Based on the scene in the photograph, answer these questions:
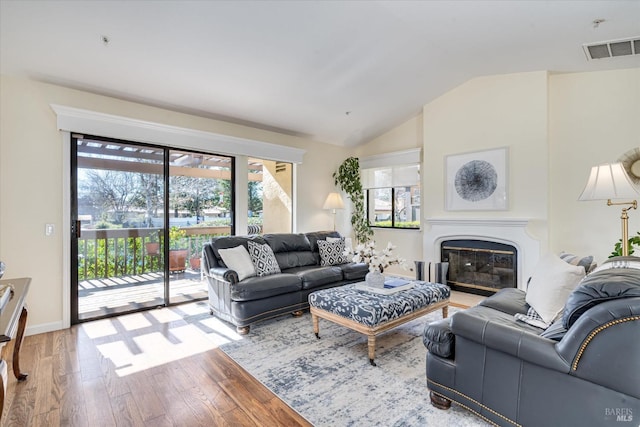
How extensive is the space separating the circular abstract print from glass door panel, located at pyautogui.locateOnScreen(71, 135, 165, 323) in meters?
4.41

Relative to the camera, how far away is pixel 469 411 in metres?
1.91

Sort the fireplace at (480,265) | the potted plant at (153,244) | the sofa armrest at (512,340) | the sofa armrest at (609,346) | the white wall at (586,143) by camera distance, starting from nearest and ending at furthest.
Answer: the sofa armrest at (609,346) → the sofa armrest at (512,340) → the white wall at (586,143) → the potted plant at (153,244) → the fireplace at (480,265)

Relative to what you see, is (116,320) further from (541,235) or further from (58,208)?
(541,235)

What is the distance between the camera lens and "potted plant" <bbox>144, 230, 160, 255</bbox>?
4.09 meters

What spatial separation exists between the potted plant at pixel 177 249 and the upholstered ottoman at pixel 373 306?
7.38 feet

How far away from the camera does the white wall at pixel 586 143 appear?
149 inches

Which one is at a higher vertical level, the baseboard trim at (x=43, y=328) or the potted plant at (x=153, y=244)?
the potted plant at (x=153, y=244)

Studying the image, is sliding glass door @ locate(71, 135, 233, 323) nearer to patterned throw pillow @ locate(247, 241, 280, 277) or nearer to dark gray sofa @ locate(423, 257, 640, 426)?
patterned throw pillow @ locate(247, 241, 280, 277)

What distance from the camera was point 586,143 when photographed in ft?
13.2

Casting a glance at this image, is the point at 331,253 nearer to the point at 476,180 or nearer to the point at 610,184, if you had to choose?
the point at 476,180

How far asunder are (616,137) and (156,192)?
5904mm

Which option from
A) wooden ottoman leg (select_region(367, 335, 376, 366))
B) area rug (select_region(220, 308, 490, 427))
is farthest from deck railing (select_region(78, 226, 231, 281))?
wooden ottoman leg (select_region(367, 335, 376, 366))

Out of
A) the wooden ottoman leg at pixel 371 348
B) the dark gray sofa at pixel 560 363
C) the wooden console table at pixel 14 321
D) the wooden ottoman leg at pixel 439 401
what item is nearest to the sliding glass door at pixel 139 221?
the wooden console table at pixel 14 321

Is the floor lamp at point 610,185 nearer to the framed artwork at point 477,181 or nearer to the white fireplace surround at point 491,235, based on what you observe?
the white fireplace surround at point 491,235
